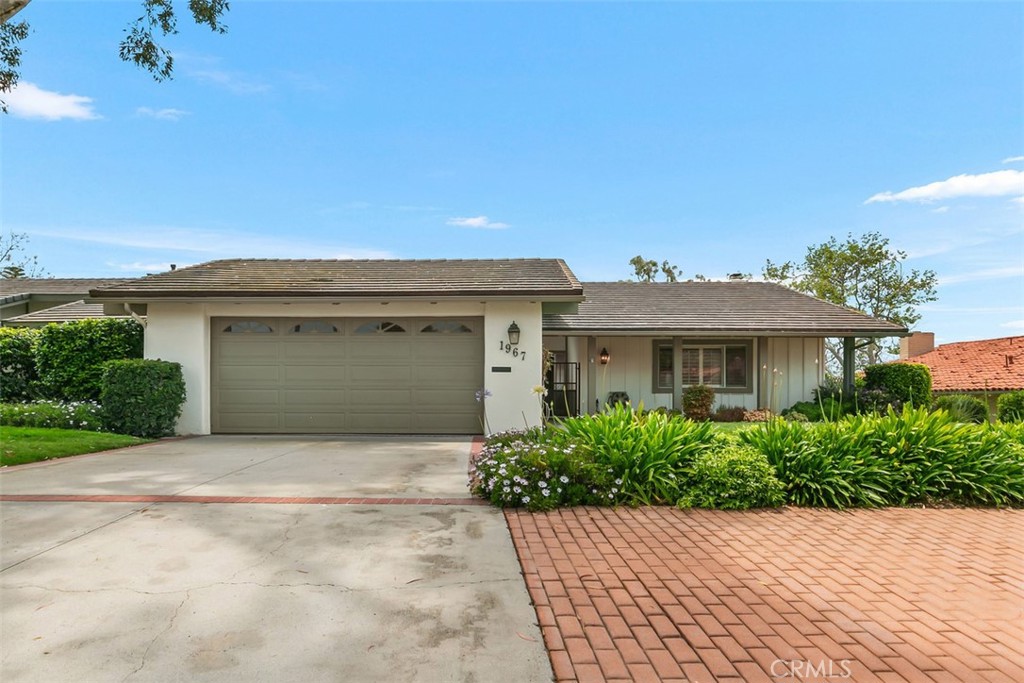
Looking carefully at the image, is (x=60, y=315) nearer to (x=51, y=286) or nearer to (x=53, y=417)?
(x=51, y=286)

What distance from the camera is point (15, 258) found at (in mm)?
32812

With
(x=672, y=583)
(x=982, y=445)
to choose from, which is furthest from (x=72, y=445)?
(x=982, y=445)

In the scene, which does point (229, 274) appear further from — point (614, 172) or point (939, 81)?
point (939, 81)

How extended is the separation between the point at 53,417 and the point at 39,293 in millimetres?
15789

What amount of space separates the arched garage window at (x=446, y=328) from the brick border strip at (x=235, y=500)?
5795 mm

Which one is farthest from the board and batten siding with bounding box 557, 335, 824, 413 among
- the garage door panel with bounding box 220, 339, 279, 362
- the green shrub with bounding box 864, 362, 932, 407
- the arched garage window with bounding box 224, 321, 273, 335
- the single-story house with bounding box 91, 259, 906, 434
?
the arched garage window with bounding box 224, 321, 273, 335

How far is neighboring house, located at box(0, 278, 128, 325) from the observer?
20.7 metres

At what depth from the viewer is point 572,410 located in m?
14.8

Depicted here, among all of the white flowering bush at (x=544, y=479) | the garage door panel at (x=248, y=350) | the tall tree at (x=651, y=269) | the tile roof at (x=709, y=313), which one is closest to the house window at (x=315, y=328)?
the garage door panel at (x=248, y=350)

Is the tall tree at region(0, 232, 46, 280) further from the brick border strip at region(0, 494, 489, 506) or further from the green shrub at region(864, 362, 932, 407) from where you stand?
the green shrub at region(864, 362, 932, 407)

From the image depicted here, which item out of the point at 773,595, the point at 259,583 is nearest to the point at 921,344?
the point at 773,595

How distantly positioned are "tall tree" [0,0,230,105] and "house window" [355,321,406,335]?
6106mm

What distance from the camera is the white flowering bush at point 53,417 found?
32.2 feet

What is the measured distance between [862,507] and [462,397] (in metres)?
7.18
